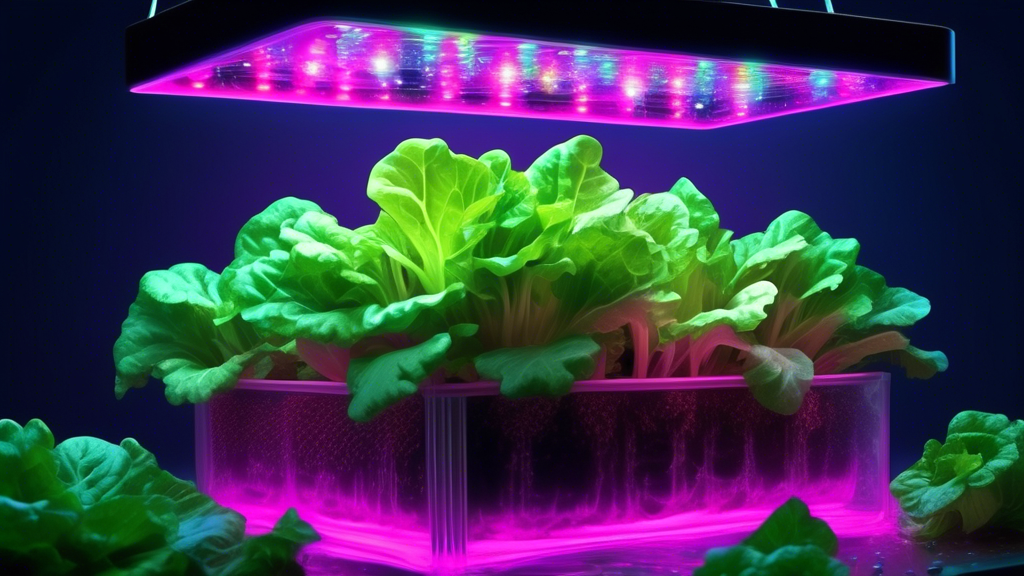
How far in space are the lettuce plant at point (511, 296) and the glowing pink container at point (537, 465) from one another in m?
0.06

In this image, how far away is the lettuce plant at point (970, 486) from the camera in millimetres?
1583

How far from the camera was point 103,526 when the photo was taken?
1.14 m

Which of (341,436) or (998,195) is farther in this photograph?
(998,195)

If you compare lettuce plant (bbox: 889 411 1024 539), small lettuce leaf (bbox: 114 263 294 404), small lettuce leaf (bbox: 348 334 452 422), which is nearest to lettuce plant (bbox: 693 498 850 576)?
small lettuce leaf (bbox: 348 334 452 422)

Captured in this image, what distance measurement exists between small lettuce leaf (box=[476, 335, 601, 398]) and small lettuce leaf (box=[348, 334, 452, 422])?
0.21 feet

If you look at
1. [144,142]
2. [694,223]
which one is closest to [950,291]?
[694,223]

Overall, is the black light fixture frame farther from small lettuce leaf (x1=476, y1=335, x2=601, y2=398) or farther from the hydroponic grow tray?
small lettuce leaf (x1=476, y1=335, x2=601, y2=398)

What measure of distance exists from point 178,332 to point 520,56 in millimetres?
731

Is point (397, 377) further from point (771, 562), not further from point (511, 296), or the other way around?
Result: point (771, 562)

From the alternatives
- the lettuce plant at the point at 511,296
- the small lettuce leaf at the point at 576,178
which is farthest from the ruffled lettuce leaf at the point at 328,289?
the small lettuce leaf at the point at 576,178

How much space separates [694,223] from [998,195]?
2.85 ft

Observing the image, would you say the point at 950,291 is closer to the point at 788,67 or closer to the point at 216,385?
the point at 788,67

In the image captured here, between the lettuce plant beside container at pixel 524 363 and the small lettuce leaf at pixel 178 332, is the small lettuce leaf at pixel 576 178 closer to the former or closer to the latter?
the lettuce plant beside container at pixel 524 363

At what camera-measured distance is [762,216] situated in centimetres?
228
